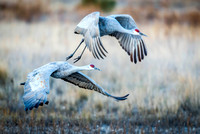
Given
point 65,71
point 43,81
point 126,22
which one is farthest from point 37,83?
point 126,22

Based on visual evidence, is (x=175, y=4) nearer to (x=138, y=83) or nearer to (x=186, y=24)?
(x=186, y=24)

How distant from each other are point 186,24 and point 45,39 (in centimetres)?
565

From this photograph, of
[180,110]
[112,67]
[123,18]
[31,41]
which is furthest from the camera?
[31,41]

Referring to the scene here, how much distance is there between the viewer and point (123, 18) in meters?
8.16

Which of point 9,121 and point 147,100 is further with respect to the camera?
point 147,100

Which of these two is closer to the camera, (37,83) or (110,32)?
(37,83)

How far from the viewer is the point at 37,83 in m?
6.45

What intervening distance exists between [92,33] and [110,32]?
2.64 feet

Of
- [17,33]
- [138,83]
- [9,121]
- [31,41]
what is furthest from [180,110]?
[17,33]

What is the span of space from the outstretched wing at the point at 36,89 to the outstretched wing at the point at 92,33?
0.79 meters

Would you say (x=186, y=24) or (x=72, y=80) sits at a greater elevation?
(x=186, y=24)

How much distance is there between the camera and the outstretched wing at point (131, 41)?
790 cm

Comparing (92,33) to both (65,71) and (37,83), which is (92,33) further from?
(37,83)

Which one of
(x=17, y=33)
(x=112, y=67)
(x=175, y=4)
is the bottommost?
(x=112, y=67)
